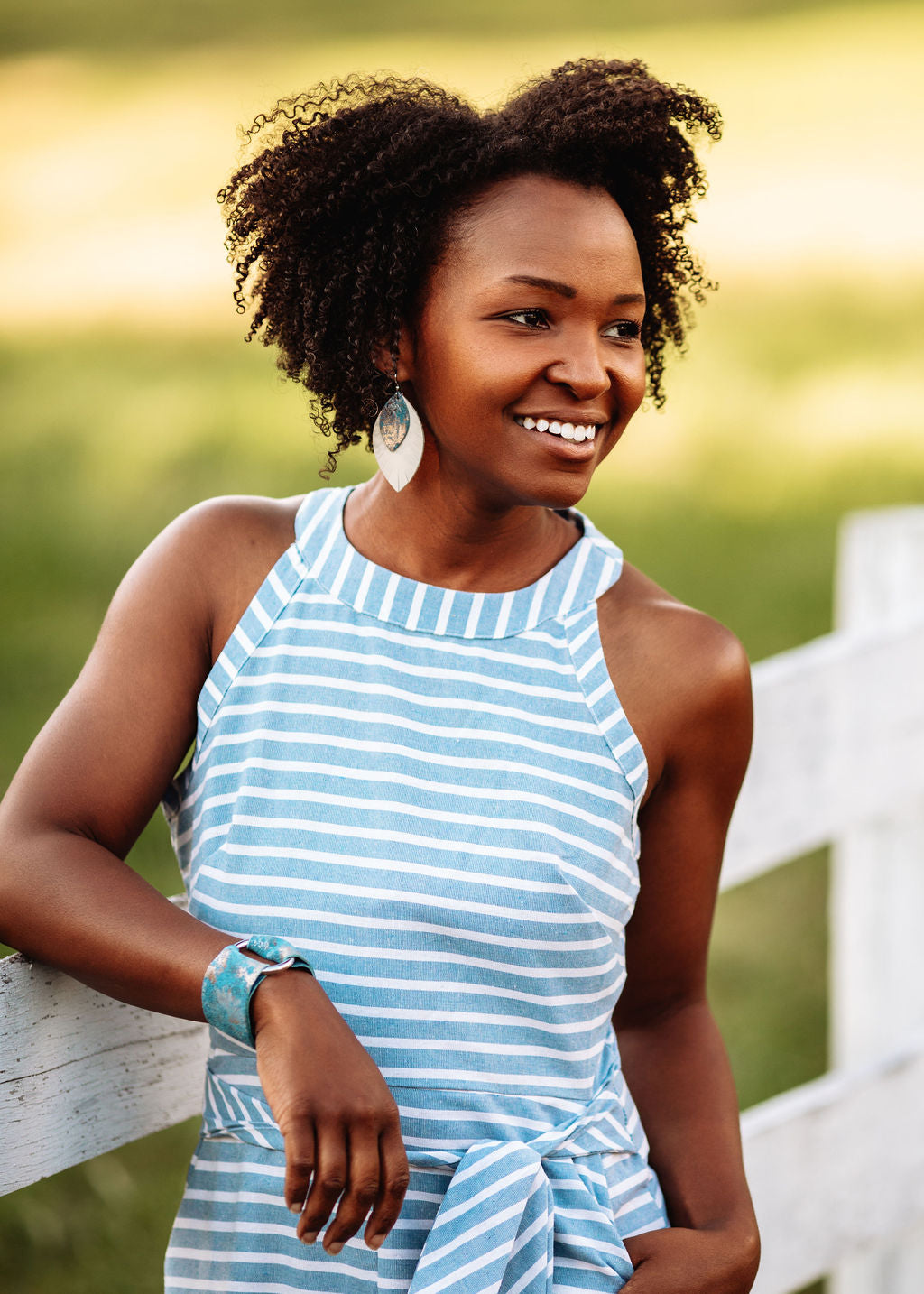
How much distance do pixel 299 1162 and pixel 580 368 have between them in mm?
801

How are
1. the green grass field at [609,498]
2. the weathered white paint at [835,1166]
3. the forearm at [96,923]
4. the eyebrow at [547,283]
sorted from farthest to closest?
the green grass field at [609,498], the weathered white paint at [835,1166], the eyebrow at [547,283], the forearm at [96,923]

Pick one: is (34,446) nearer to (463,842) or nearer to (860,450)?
(860,450)

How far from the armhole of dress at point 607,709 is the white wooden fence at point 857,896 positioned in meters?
0.59

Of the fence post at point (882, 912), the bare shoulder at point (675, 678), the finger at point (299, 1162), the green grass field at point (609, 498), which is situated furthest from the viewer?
the green grass field at point (609, 498)

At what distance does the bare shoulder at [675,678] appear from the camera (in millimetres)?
1697

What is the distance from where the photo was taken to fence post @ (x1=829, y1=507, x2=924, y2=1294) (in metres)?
2.81

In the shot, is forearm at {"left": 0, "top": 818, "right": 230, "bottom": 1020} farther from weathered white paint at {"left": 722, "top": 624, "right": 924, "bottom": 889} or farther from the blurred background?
weathered white paint at {"left": 722, "top": 624, "right": 924, "bottom": 889}

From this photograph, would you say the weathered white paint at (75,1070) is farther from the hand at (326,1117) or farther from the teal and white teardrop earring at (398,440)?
the teal and white teardrop earring at (398,440)

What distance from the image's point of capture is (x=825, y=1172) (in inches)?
96.3

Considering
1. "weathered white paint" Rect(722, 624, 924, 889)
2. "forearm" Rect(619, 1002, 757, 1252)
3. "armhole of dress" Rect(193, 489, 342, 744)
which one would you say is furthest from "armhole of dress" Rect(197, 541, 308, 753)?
"weathered white paint" Rect(722, 624, 924, 889)

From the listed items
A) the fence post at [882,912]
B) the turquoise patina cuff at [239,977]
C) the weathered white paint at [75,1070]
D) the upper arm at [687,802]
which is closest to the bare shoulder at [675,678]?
the upper arm at [687,802]

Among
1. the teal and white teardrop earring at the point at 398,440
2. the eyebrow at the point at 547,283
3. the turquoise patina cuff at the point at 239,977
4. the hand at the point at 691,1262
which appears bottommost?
the hand at the point at 691,1262

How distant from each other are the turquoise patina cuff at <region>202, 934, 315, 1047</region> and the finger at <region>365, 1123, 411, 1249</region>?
15 cm

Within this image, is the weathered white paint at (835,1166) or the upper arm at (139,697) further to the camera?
the weathered white paint at (835,1166)
